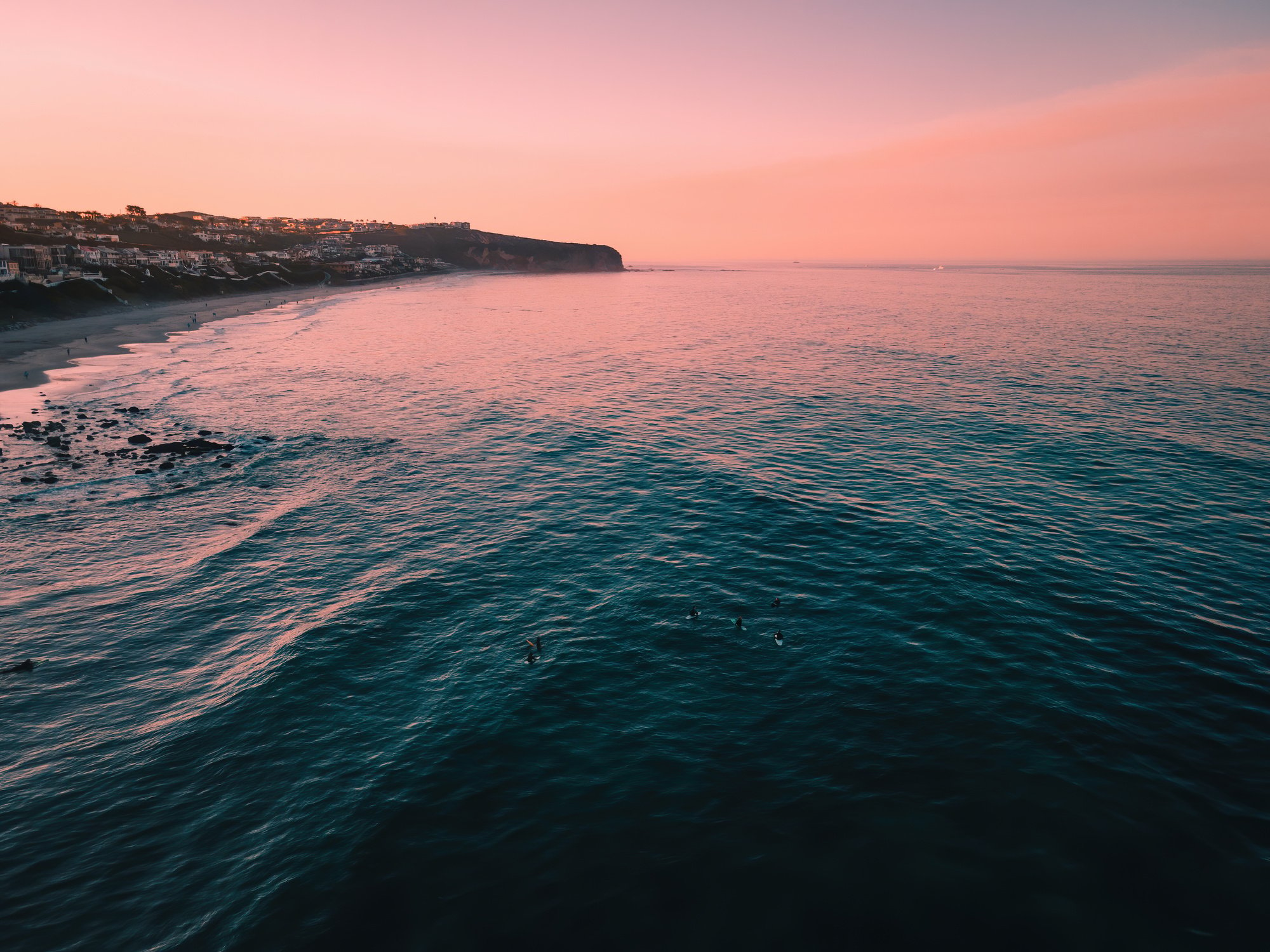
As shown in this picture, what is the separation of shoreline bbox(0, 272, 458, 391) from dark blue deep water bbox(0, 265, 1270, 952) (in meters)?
46.2

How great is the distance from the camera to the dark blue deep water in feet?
56.3

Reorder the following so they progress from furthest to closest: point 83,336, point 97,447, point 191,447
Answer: point 83,336
point 191,447
point 97,447

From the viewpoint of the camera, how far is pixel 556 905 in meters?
17.1

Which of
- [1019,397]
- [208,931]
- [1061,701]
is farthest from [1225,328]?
[208,931]

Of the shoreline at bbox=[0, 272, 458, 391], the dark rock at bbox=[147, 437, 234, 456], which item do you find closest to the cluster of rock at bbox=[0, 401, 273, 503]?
the dark rock at bbox=[147, 437, 234, 456]

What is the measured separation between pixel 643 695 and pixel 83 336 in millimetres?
139387

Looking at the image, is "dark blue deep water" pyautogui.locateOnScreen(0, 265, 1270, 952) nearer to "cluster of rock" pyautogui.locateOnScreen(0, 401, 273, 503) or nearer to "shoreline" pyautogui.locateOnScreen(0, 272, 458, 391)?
"cluster of rock" pyautogui.locateOnScreen(0, 401, 273, 503)

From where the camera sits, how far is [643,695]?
2567 cm

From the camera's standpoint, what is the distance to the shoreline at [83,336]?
86000 mm

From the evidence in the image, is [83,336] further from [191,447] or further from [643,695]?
[643,695]

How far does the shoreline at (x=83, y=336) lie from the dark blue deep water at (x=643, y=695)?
46.2 metres

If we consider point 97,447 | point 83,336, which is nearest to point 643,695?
point 97,447

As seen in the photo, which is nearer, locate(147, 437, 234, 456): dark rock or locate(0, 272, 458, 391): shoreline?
locate(147, 437, 234, 456): dark rock

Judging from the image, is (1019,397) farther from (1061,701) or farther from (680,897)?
(680,897)
